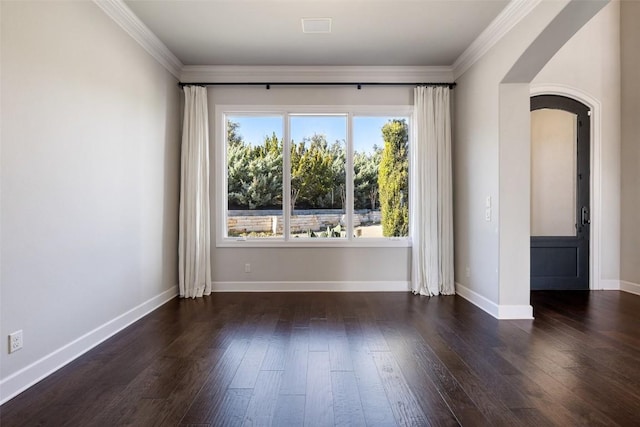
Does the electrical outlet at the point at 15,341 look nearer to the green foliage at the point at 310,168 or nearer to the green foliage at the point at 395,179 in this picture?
the green foliage at the point at 310,168

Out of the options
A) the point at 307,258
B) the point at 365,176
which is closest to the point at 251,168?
the point at 307,258

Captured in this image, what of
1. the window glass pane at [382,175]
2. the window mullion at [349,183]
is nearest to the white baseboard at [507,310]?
the window glass pane at [382,175]

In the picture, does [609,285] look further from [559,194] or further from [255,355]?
[255,355]

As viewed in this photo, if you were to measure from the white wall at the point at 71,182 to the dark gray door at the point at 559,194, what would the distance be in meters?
4.97

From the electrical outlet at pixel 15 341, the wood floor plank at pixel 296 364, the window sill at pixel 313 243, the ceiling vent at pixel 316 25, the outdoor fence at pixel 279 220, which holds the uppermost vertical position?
the ceiling vent at pixel 316 25

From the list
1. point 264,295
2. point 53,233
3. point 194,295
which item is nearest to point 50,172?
point 53,233

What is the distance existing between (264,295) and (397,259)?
1.83 m

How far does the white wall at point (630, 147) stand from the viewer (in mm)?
4949

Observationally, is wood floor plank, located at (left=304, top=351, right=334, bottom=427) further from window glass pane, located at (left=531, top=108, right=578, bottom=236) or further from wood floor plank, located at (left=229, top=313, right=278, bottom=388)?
window glass pane, located at (left=531, top=108, right=578, bottom=236)

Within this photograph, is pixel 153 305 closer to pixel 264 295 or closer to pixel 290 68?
pixel 264 295

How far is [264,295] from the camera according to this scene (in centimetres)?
482

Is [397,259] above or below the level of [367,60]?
below

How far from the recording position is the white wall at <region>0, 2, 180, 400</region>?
2.29 meters

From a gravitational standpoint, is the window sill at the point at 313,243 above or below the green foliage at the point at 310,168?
below
